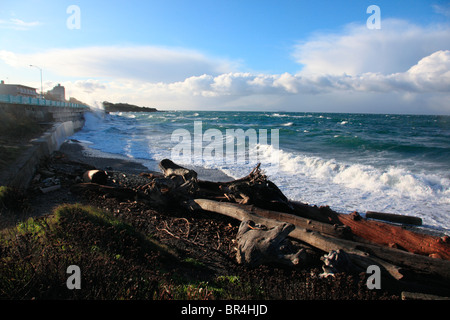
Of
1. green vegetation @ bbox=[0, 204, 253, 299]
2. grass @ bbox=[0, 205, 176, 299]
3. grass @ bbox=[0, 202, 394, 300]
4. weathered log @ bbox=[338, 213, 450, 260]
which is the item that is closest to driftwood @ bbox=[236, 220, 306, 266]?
grass @ bbox=[0, 202, 394, 300]

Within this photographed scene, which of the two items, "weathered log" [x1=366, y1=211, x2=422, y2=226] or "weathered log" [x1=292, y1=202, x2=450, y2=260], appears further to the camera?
"weathered log" [x1=366, y1=211, x2=422, y2=226]

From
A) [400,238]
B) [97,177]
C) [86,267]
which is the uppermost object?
Answer: [97,177]

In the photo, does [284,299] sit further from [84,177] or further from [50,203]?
[84,177]

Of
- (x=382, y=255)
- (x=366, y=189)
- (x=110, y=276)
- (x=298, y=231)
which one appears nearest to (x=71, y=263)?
(x=110, y=276)

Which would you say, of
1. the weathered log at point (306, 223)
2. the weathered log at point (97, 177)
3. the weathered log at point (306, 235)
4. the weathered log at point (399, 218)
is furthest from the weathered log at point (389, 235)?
the weathered log at point (97, 177)

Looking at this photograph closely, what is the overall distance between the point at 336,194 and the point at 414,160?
33.9 feet

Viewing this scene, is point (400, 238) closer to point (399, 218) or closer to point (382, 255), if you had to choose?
point (382, 255)

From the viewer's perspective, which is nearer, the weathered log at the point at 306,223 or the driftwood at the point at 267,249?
the driftwood at the point at 267,249

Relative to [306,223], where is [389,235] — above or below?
below

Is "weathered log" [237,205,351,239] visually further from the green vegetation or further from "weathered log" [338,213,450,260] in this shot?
the green vegetation

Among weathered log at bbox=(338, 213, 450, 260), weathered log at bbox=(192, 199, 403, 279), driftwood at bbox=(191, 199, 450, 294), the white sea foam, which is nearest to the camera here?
driftwood at bbox=(191, 199, 450, 294)

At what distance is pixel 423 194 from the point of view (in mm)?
8930

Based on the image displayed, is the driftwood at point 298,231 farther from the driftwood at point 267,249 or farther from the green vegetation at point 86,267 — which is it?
the green vegetation at point 86,267

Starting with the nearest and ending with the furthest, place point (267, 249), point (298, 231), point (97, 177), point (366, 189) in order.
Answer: point (267, 249), point (298, 231), point (97, 177), point (366, 189)
